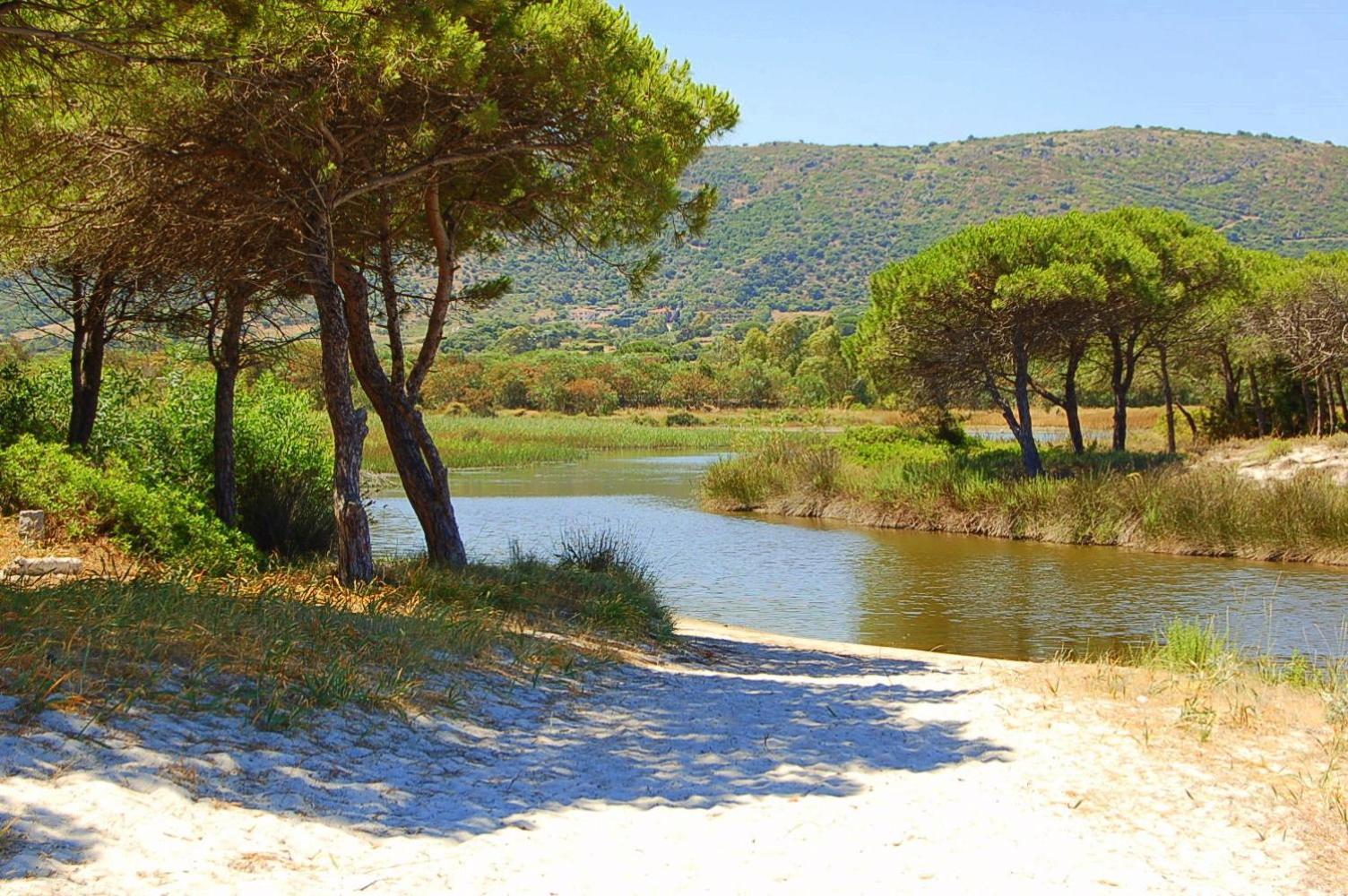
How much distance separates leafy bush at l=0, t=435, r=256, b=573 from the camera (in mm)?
10453

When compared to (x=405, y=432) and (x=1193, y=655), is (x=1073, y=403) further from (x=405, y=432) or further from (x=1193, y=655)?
(x=405, y=432)

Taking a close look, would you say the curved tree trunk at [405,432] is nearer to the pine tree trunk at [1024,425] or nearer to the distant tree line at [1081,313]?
the distant tree line at [1081,313]

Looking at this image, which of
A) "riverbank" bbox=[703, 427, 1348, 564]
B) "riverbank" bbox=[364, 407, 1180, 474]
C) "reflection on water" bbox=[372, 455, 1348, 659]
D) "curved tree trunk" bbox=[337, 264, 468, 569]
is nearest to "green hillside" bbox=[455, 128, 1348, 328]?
"riverbank" bbox=[364, 407, 1180, 474]

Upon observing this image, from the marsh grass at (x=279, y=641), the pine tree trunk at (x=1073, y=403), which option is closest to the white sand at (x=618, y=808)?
the marsh grass at (x=279, y=641)

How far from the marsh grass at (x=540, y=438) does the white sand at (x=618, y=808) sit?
30175 millimetres

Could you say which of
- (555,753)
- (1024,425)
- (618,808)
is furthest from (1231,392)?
(618,808)

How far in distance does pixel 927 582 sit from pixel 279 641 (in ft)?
43.5

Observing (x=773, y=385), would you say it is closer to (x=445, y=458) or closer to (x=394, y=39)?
(x=445, y=458)

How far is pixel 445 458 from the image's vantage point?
42.4 m

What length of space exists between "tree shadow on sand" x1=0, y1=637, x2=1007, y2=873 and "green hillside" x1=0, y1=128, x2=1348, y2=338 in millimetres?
116412

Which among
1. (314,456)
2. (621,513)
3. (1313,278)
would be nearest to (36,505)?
(314,456)

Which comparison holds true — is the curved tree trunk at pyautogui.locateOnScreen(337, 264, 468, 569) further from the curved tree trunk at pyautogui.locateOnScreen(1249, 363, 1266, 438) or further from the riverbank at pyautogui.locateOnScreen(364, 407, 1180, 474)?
the curved tree trunk at pyautogui.locateOnScreen(1249, 363, 1266, 438)

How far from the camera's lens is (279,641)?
659 centimetres

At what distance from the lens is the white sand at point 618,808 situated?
4.16 metres
